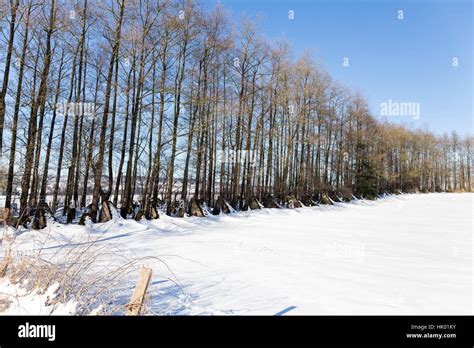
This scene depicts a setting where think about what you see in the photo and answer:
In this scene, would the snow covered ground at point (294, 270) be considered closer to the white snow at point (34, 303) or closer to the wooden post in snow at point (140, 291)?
the wooden post in snow at point (140, 291)

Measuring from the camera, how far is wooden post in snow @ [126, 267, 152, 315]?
101 inches

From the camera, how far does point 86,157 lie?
37.0 ft

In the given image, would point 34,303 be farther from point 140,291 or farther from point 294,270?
point 294,270

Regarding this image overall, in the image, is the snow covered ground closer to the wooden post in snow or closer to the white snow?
the wooden post in snow

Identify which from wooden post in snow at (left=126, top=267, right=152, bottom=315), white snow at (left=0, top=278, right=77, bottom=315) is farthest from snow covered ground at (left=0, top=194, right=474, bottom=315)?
white snow at (left=0, top=278, right=77, bottom=315)

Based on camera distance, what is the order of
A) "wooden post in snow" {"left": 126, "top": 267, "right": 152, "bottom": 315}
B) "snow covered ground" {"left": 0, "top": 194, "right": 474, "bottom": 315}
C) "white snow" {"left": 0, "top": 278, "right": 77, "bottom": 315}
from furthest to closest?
1. "snow covered ground" {"left": 0, "top": 194, "right": 474, "bottom": 315}
2. "white snow" {"left": 0, "top": 278, "right": 77, "bottom": 315}
3. "wooden post in snow" {"left": 126, "top": 267, "right": 152, "bottom": 315}

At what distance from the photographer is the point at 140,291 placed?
2.62 m

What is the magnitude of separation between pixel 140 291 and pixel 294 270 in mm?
3637

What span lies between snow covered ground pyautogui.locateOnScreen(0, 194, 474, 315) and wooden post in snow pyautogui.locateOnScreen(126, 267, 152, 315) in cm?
53

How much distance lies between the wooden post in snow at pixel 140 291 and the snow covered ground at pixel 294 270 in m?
0.53

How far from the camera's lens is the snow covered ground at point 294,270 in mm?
3707

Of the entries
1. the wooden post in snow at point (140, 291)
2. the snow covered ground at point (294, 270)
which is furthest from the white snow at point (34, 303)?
the snow covered ground at point (294, 270)

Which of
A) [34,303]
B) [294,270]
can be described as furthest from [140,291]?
[294,270]
